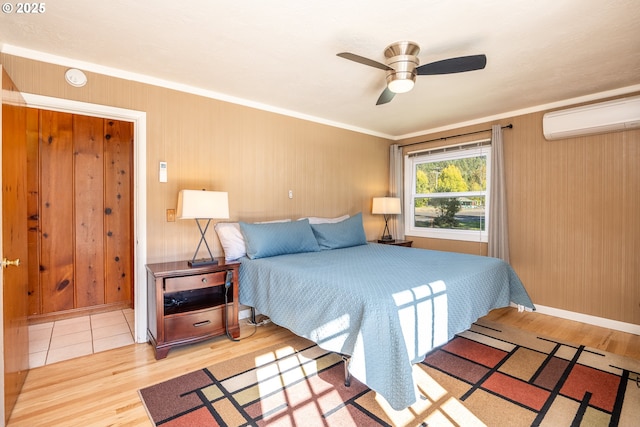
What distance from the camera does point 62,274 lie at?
3.50 meters

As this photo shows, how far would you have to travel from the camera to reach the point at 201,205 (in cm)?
271

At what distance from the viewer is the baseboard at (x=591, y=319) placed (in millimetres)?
3070

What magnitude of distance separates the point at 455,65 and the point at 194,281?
2.62 m

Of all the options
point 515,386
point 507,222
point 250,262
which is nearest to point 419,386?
point 515,386

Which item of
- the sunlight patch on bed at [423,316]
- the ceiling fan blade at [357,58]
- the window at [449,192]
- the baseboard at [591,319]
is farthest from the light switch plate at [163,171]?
the baseboard at [591,319]

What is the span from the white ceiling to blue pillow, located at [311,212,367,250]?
1478mm

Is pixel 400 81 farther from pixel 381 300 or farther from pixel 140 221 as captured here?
pixel 140 221

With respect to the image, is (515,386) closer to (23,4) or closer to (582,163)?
(582,163)

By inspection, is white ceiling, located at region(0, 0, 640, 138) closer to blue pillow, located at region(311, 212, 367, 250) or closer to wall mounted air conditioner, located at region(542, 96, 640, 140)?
wall mounted air conditioner, located at region(542, 96, 640, 140)

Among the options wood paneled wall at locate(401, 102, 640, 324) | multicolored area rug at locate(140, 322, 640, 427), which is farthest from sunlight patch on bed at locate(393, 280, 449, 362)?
wood paneled wall at locate(401, 102, 640, 324)

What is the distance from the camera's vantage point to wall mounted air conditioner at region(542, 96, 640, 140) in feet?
9.61

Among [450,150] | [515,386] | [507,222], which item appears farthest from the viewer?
[450,150]

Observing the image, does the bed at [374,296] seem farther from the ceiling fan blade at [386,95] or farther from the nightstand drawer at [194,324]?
the ceiling fan blade at [386,95]

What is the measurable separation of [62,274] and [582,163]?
5844 mm
